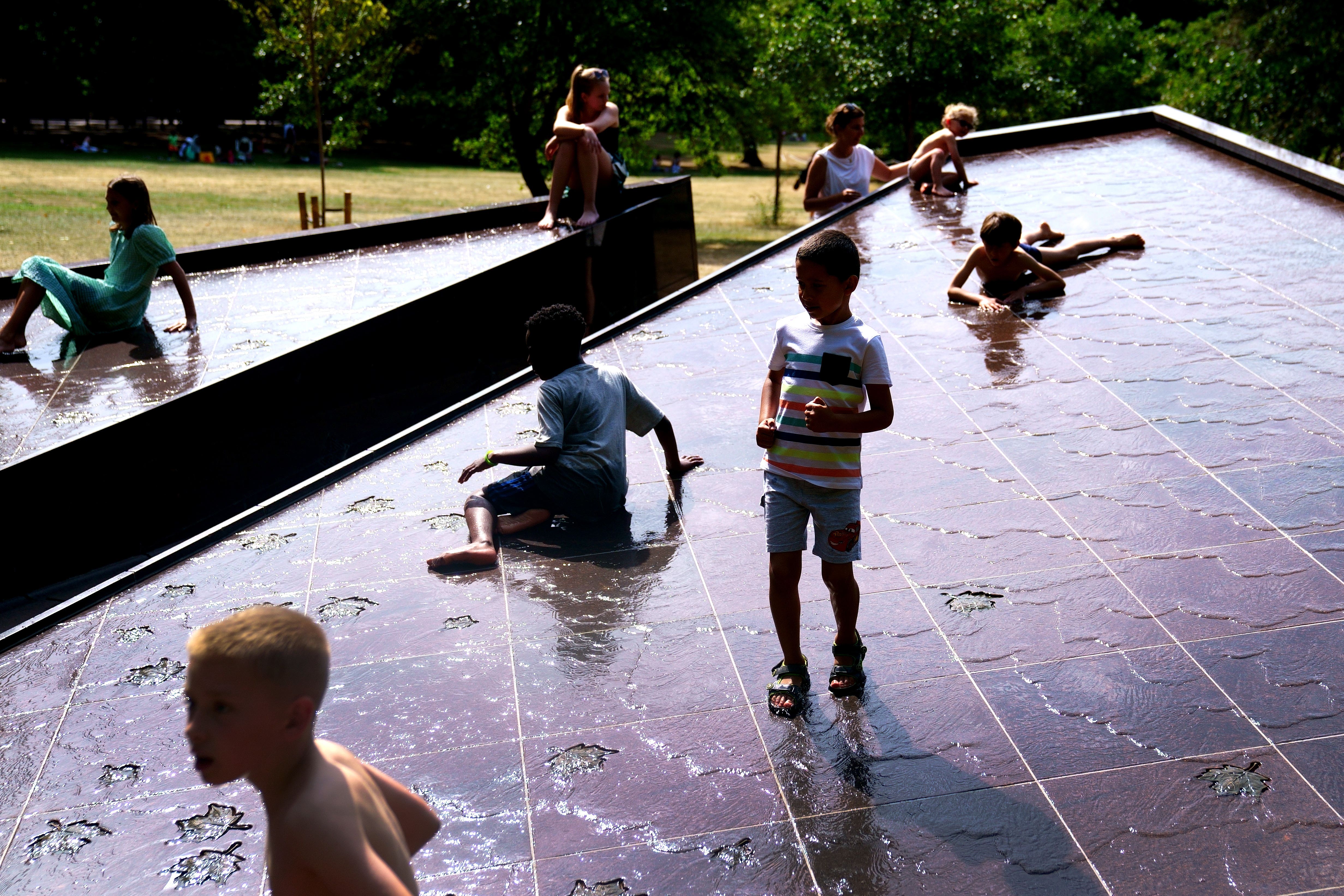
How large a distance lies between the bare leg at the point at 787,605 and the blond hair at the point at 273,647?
219 cm

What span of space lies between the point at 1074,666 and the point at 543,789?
81.6 inches

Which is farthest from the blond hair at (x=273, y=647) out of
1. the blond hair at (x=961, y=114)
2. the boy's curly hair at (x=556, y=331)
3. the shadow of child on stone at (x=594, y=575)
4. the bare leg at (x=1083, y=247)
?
the blond hair at (x=961, y=114)

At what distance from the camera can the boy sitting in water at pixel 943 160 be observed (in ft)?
39.4

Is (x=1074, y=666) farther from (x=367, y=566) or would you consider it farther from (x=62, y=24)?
(x=62, y=24)

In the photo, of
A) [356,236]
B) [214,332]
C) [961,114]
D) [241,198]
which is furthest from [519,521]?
[241,198]

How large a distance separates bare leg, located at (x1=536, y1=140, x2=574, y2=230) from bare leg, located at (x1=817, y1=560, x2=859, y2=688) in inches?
269

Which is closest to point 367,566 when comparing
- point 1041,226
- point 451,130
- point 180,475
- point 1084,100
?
point 180,475

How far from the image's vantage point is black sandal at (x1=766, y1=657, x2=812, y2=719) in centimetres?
417

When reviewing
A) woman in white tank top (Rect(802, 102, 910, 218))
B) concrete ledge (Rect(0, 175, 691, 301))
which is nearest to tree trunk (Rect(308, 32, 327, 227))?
concrete ledge (Rect(0, 175, 691, 301))

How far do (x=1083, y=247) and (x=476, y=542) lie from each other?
620 cm

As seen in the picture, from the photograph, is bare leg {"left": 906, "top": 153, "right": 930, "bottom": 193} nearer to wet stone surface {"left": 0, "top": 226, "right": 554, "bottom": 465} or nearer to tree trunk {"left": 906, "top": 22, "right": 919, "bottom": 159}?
wet stone surface {"left": 0, "top": 226, "right": 554, "bottom": 465}

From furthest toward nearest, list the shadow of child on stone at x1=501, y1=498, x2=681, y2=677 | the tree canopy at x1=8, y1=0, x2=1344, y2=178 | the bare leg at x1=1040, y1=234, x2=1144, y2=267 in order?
the tree canopy at x1=8, y1=0, x2=1344, y2=178
the bare leg at x1=1040, y1=234, x2=1144, y2=267
the shadow of child on stone at x1=501, y1=498, x2=681, y2=677

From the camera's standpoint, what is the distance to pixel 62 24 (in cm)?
3800

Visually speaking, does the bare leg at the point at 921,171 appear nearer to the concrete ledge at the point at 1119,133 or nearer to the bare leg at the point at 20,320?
the concrete ledge at the point at 1119,133
